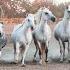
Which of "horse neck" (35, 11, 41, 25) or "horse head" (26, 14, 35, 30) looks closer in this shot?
"horse head" (26, 14, 35, 30)

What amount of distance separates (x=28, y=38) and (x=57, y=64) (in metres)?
1.08

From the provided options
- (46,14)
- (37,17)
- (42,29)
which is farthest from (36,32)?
(46,14)

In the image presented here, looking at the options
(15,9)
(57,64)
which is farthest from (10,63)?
(15,9)

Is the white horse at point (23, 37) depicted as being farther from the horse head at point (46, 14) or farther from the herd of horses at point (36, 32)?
the horse head at point (46, 14)

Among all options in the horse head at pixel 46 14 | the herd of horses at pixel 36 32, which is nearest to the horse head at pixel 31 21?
the herd of horses at pixel 36 32

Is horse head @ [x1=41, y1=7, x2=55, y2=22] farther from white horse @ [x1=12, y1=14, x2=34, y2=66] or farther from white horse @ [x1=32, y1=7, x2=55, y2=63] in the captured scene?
white horse @ [x1=12, y1=14, x2=34, y2=66]

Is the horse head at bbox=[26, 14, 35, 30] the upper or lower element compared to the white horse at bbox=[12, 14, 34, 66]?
upper

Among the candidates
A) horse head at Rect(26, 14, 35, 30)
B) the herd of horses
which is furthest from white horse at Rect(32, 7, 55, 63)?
horse head at Rect(26, 14, 35, 30)

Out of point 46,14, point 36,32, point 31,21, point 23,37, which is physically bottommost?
point 23,37

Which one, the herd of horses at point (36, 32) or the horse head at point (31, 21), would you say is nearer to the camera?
the horse head at point (31, 21)

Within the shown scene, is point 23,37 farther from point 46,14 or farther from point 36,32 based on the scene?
point 46,14

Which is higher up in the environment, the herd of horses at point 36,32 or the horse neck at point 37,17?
the horse neck at point 37,17

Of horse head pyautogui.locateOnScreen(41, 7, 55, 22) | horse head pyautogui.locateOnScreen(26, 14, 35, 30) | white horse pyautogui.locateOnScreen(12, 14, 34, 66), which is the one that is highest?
horse head pyautogui.locateOnScreen(41, 7, 55, 22)

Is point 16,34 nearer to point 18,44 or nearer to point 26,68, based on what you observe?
point 18,44
